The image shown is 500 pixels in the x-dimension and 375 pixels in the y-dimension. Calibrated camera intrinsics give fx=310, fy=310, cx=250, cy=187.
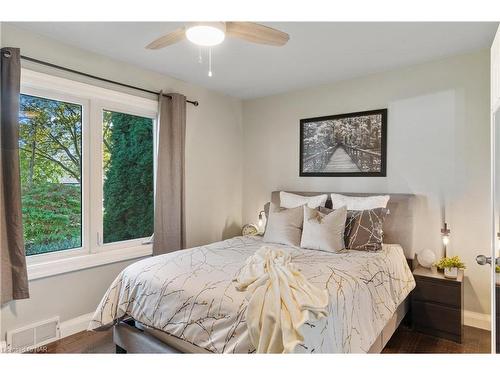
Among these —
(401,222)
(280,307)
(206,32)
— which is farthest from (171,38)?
(401,222)

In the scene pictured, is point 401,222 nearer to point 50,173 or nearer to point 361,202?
point 361,202

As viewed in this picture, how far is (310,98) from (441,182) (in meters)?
1.69

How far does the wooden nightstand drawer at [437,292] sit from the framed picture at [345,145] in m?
1.13

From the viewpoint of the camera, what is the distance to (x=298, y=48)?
8.73 ft

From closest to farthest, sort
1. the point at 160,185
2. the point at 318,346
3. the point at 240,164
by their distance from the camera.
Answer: the point at 318,346
the point at 160,185
the point at 240,164

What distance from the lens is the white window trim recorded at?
2.46 meters

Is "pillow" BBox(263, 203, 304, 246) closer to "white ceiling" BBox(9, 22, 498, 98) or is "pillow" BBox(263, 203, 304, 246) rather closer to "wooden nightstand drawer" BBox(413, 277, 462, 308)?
"wooden nightstand drawer" BBox(413, 277, 462, 308)

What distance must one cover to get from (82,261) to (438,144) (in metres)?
3.40

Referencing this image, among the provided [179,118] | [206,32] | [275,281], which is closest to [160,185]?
[179,118]

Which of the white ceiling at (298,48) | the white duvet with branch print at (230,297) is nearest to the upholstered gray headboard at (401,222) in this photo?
the white duvet with branch print at (230,297)

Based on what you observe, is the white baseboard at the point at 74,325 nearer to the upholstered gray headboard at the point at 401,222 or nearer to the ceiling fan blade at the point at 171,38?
the ceiling fan blade at the point at 171,38

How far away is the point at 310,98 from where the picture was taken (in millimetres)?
3719
